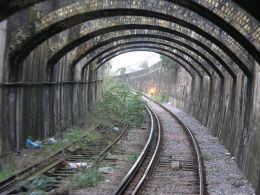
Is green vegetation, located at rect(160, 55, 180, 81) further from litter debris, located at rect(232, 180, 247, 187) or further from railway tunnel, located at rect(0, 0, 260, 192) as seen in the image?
litter debris, located at rect(232, 180, 247, 187)

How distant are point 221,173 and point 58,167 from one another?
4.42 metres

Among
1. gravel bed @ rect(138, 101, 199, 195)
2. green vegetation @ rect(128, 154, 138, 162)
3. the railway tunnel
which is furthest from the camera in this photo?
green vegetation @ rect(128, 154, 138, 162)

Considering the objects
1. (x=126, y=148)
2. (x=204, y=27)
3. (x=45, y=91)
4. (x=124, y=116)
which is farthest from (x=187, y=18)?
(x=124, y=116)

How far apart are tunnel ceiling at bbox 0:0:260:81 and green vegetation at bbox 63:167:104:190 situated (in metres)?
4.02

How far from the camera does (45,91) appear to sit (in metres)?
13.9

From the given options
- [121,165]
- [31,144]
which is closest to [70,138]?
[31,144]

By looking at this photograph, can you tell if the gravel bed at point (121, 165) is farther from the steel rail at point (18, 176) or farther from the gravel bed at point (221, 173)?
the gravel bed at point (221, 173)

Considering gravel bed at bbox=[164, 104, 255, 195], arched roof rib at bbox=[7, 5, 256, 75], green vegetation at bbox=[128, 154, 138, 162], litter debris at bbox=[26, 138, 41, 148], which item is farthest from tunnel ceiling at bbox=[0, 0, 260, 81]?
green vegetation at bbox=[128, 154, 138, 162]

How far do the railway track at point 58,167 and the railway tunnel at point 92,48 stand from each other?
5.08 feet

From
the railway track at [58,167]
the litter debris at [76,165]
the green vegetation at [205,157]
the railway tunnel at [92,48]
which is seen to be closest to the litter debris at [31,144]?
the railway tunnel at [92,48]

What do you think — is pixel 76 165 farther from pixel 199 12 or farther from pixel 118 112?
pixel 118 112

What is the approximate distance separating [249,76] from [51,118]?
7.79m

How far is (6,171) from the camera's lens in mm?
8805

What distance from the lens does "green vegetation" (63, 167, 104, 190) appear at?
25.6ft
